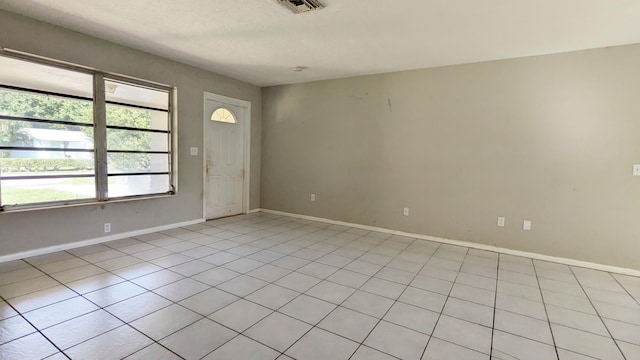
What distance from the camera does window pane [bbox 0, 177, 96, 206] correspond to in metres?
2.99

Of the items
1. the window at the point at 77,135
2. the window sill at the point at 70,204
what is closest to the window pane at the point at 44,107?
the window at the point at 77,135

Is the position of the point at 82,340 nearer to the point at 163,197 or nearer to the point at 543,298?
the point at 163,197

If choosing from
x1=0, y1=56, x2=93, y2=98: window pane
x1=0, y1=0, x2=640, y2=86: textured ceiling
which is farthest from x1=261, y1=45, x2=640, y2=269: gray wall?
x1=0, y1=56, x2=93, y2=98: window pane

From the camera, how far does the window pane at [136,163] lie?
377 centimetres

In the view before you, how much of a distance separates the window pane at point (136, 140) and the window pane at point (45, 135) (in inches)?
9.9

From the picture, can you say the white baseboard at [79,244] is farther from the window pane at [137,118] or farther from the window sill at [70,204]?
the window pane at [137,118]

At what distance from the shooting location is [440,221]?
14.0 feet

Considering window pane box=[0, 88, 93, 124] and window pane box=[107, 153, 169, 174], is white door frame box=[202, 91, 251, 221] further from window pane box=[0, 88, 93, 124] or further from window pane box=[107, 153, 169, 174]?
window pane box=[0, 88, 93, 124]

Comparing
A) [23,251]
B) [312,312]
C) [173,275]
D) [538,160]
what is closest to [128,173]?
[23,251]

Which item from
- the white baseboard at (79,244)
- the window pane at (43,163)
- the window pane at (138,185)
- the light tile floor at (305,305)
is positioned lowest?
the light tile floor at (305,305)

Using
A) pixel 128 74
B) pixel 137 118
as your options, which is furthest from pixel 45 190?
pixel 128 74

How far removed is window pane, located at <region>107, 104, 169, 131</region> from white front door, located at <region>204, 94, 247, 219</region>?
682 mm

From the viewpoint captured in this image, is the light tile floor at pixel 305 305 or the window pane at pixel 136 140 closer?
the light tile floor at pixel 305 305

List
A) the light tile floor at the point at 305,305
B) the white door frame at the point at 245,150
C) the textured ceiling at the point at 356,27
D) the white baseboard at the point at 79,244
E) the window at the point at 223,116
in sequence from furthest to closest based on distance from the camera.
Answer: the window at the point at 223,116, the white door frame at the point at 245,150, the white baseboard at the point at 79,244, the textured ceiling at the point at 356,27, the light tile floor at the point at 305,305
